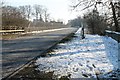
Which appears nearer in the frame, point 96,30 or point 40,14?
point 96,30

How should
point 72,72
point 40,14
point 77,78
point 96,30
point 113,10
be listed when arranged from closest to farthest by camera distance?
point 77,78 → point 72,72 → point 113,10 → point 96,30 → point 40,14

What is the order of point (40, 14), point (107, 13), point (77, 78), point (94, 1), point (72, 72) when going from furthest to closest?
point (40, 14), point (107, 13), point (94, 1), point (72, 72), point (77, 78)

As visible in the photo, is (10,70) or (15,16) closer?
(10,70)

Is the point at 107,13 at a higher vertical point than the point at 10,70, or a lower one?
higher

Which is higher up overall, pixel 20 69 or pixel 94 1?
pixel 94 1

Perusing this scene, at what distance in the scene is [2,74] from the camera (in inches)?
325

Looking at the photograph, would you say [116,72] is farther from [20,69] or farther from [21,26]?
[21,26]

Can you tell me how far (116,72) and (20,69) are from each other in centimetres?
351

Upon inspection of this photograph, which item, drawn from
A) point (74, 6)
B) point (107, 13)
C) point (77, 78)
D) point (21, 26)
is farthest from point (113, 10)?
point (77, 78)

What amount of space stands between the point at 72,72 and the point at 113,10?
24887mm

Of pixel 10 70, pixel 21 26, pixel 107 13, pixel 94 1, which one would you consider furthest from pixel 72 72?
pixel 21 26

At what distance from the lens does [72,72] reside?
28.7 ft

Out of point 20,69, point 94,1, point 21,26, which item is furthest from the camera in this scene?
point 21,26

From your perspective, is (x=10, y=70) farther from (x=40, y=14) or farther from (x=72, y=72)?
(x=40, y=14)
